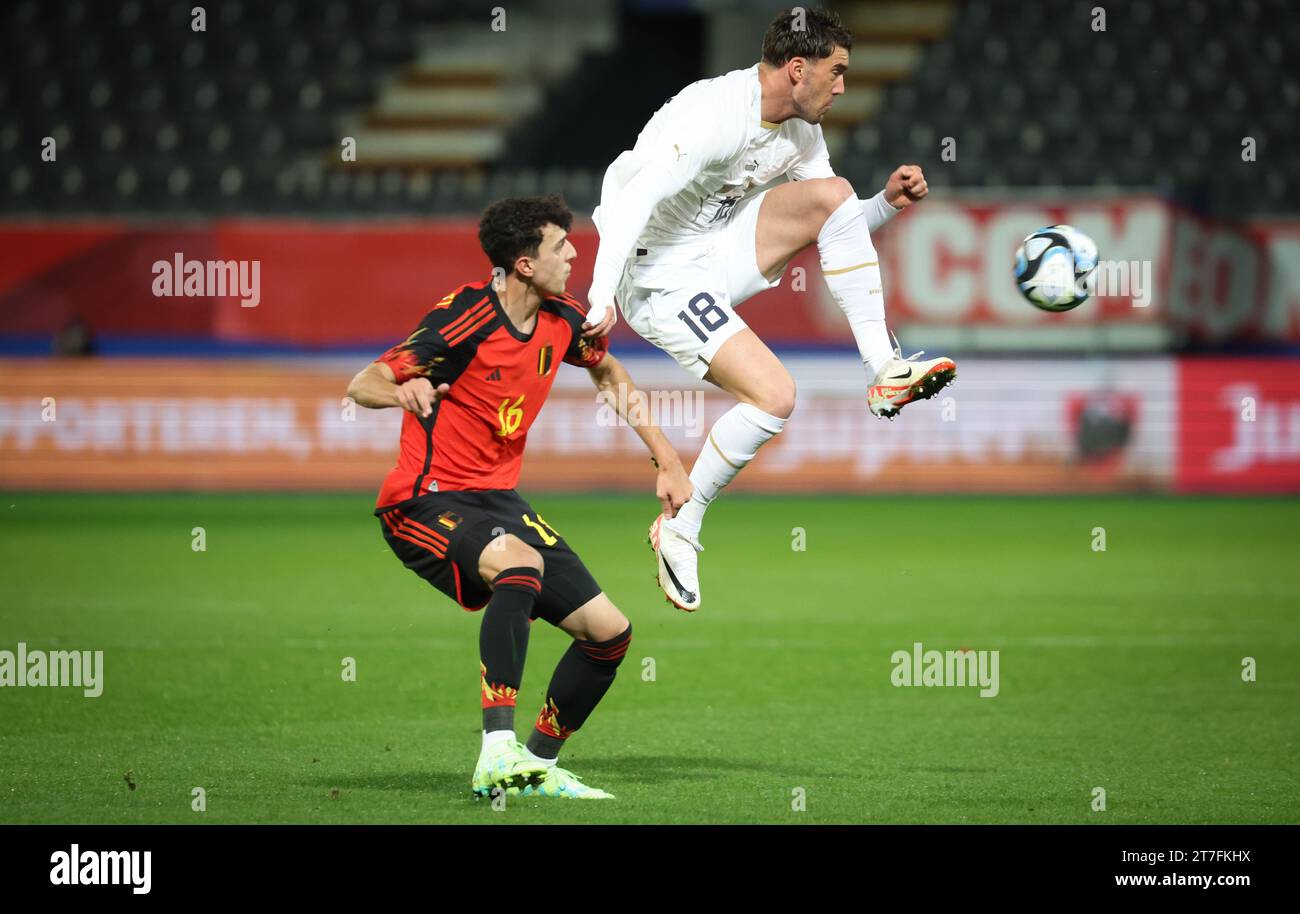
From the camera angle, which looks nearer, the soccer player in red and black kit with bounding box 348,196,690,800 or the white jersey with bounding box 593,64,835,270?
the soccer player in red and black kit with bounding box 348,196,690,800

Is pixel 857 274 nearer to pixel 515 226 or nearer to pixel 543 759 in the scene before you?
pixel 515 226

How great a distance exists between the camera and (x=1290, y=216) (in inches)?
776

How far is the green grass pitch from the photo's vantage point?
6.35 meters

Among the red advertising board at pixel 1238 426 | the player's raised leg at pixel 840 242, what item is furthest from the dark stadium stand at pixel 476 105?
the player's raised leg at pixel 840 242

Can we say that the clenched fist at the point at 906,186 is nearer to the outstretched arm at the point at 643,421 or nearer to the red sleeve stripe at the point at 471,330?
the outstretched arm at the point at 643,421

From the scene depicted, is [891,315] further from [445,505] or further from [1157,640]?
[445,505]

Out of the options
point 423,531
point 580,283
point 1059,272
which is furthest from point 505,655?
point 580,283

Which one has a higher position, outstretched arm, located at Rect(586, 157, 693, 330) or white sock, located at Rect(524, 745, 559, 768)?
outstretched arm, located at Rect(586, 157, 693, 330)

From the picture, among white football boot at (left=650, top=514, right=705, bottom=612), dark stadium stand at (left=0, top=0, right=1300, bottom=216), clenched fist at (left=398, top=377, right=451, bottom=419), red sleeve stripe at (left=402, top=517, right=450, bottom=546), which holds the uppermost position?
dark stadium stand at (left=0, top=0, right=1300, bottom=216)

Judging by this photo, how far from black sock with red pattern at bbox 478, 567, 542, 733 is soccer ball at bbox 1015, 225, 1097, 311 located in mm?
2367

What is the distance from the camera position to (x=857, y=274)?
7023mm

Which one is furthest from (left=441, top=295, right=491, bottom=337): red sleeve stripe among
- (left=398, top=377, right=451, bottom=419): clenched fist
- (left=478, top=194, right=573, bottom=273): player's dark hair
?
(left=398, top=377, right=451, bottom=419): clenched fist

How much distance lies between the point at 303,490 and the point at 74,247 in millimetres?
3768

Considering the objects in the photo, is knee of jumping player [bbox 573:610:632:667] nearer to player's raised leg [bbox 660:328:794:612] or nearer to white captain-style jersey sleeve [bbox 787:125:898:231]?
player's raised leg [bbox 660:328:794:612]
